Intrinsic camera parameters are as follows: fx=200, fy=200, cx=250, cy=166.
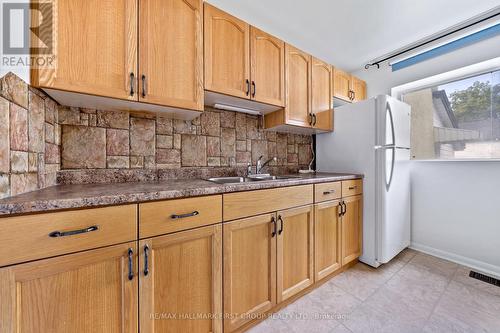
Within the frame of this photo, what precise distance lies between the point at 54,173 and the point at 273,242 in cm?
142

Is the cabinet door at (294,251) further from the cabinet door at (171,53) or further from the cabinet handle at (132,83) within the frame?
the cabinet handle at (132,83)

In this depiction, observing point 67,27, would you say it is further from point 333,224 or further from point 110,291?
point 333,224

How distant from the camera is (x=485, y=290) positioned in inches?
65.9

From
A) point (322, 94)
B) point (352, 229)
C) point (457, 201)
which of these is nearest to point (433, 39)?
point (322, 94)

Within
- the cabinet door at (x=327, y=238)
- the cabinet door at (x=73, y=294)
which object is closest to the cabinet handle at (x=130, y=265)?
the cabinet door at (x=73, y=294)

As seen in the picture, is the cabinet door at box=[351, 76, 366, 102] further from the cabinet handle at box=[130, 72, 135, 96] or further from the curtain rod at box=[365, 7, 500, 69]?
the cabinet handle at box=[130, 72, 135, 96]

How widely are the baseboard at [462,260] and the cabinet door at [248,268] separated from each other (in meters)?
2.16

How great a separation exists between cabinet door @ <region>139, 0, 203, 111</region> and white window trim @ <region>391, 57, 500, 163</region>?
2.58 m

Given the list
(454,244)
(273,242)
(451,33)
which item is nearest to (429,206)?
(454,244)

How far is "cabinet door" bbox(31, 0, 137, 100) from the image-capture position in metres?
0.98

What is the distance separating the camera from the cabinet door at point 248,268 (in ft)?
3.85

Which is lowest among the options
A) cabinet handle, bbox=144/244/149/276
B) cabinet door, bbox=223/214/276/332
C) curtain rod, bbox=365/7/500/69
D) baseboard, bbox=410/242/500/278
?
baseboard, bbox=410/242/500/278

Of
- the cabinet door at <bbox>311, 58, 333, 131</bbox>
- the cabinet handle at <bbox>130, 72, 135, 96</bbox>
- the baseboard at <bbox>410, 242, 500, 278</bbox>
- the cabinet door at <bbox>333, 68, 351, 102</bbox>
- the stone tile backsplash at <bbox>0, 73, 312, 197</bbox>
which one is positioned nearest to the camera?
the stone tile backsplash at <bbox>0, 73, 312, 197</bbox>

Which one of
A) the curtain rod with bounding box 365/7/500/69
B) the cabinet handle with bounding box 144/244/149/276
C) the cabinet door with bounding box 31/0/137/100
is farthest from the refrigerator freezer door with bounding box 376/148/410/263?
the cabinet door with bounding box 31/0/137/100
